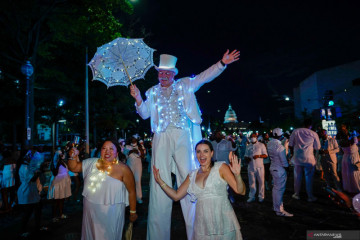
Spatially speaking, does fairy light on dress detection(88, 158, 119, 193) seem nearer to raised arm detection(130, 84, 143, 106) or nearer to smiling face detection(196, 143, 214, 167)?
raised arm detection(130, 84, 143, 106)

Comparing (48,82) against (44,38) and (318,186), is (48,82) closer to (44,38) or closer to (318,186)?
(44,38)

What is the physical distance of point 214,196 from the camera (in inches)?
120

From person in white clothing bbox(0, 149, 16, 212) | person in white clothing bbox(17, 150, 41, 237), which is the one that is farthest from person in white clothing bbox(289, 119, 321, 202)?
person in white clothing bbox(0, 149, 16, 212)

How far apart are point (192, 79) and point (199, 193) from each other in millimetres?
1813

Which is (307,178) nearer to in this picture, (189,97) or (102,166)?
(189,97)

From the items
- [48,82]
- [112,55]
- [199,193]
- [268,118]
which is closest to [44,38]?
[48,82]

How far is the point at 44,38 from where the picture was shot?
541 inches

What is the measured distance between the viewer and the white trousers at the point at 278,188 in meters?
6.17

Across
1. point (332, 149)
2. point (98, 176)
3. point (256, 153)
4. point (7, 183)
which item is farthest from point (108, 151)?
point (332, 149)

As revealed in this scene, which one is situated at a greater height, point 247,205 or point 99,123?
point 99,123

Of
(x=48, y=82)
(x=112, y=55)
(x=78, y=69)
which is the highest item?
(x=78, y=69)

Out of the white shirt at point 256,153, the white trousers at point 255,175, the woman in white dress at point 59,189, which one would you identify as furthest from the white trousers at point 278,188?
the woman in white dress at point 59,189

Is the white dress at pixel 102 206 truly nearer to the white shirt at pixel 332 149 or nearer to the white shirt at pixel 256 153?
the white shirt at pixel 256 153

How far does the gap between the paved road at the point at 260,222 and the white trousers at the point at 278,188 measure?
239mm
